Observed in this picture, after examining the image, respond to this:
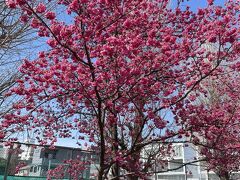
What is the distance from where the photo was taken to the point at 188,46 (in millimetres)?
5727

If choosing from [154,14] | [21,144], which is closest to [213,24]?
[154,14]

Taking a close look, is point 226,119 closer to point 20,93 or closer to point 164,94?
point 164,94

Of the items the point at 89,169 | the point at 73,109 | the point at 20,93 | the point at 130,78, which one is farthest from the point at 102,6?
the point at 89,169

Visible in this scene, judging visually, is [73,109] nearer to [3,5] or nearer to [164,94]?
[164,94]

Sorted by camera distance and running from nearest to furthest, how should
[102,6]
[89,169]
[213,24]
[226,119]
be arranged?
[102,6] < [213,24] < [226,119] < [89,169]

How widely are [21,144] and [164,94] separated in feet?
14.5

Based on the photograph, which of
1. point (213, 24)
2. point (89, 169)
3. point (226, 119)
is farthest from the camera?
point (89, 169)

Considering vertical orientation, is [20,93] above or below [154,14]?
below

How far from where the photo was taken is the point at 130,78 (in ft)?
16.1

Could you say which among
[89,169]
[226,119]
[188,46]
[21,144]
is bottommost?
[89,169]

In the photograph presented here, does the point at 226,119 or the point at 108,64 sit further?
the point at 226,119

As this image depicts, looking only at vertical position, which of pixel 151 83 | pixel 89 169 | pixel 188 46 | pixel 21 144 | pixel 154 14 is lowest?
pixel 89 169

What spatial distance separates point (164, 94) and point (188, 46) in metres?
1.47

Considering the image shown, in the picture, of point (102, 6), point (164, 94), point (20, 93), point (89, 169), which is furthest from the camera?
point (89, 169)
